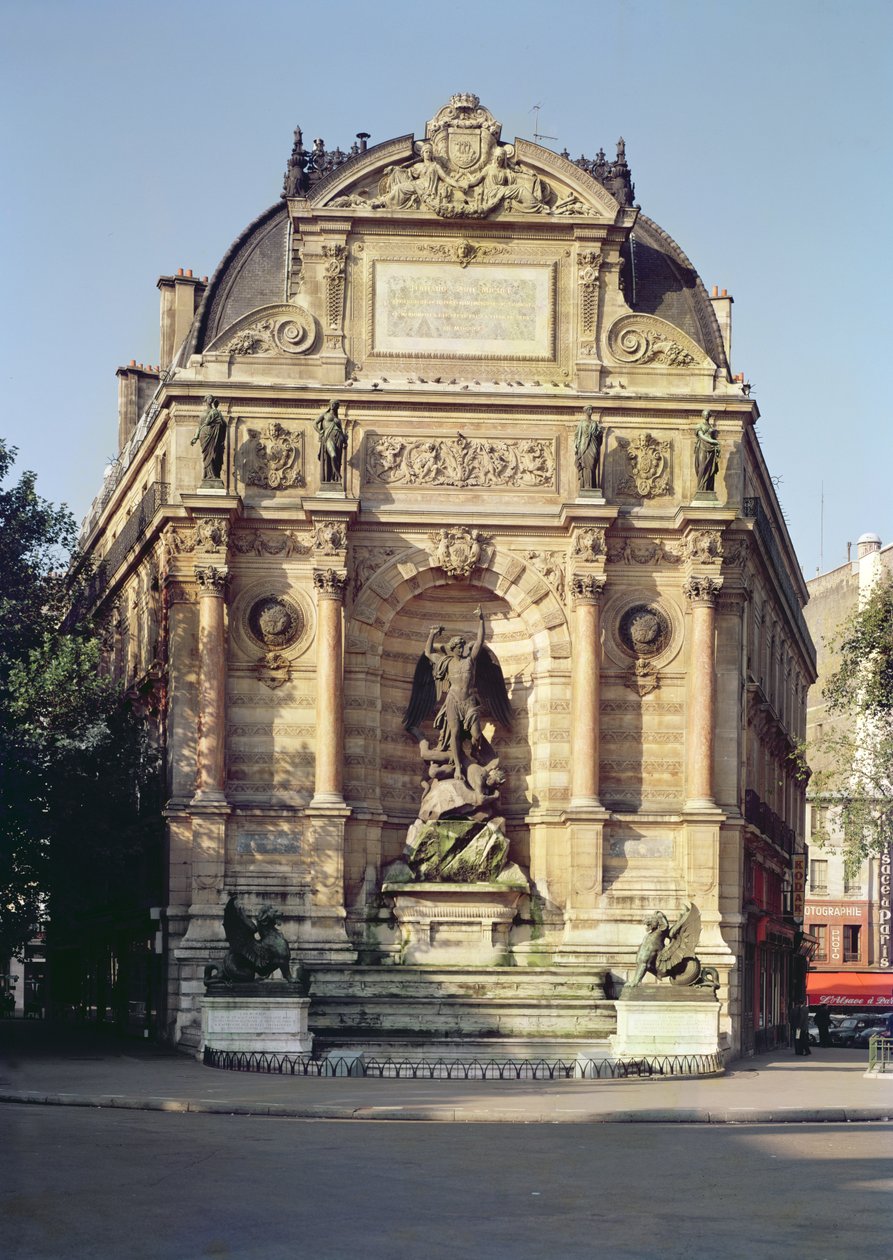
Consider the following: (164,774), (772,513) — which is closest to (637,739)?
(164,774)

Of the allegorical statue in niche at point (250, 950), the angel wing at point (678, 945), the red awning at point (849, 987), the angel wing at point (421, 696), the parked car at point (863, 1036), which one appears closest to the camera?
the allegorical statue in niche at point (250, 950)

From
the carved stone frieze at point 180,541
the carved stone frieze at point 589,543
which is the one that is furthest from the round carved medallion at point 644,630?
the carved stone frieze at point 180,541

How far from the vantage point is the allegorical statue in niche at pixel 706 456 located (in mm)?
46500

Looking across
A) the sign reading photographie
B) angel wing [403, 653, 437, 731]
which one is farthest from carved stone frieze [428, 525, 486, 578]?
the sign reading photographie

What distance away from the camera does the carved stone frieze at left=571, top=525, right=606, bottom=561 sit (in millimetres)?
46469

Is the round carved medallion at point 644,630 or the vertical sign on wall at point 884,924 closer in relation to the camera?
the round carved medallion at point 644,630

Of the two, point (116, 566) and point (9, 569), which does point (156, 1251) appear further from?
point (116, 566)

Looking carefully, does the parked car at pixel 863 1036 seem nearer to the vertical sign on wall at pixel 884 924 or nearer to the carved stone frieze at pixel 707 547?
the vertical sign on wall at pixel 884 924

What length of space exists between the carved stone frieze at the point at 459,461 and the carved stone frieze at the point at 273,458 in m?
1.61

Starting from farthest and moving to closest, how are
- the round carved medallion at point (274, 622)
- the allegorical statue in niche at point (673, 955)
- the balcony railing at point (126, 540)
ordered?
the balcony railing at point (126, 540), the round carved medallion at point (274, 622), the allegorical statue in niche at point (673, 955)

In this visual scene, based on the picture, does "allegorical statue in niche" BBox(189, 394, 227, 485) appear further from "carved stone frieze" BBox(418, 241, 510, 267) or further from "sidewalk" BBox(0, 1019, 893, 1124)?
"sidewalk" BBox(0, 1019, 893, 1124)

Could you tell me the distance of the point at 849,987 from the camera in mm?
90188

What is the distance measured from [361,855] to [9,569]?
1117 centimetres

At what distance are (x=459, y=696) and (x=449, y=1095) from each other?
49.5 feet
